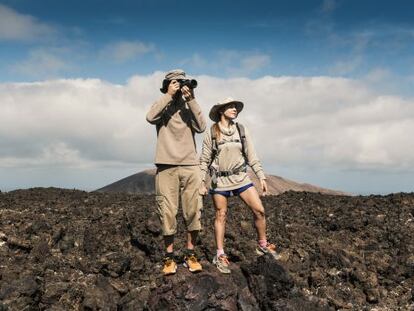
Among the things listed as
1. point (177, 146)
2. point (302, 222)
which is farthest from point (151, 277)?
point (302, 222)

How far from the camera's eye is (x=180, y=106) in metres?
7.34

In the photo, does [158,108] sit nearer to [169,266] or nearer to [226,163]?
[226,163]

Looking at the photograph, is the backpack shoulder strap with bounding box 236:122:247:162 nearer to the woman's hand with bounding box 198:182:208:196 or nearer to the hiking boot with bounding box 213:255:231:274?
the woman's hand with bounding box 198:182:208:196

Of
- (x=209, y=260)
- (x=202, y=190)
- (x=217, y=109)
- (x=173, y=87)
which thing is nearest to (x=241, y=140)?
(x=217, y=109)

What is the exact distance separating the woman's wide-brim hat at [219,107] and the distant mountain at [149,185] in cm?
4208

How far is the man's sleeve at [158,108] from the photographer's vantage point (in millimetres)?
6973

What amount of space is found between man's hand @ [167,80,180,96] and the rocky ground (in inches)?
119

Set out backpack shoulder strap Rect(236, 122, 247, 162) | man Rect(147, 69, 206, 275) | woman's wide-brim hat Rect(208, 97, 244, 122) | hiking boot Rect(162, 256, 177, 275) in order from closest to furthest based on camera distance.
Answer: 1. man Rect(147, 69, 206, 275)
2. hiking boot Rect(162, 256, 177, 275)
3. woman's wide-brim hat Rect(208, 97, 244, 122)
4. backpack shoulder strap Rect(236, 122, 247, 162)

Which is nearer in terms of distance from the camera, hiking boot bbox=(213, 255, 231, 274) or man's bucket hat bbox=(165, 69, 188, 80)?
man's bucket hat bbox=(165, 69, 188, 80)

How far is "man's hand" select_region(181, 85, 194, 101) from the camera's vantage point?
7039 mm

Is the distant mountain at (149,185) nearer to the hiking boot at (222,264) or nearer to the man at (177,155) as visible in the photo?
the hiking boot at (222,264)

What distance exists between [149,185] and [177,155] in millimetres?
45344

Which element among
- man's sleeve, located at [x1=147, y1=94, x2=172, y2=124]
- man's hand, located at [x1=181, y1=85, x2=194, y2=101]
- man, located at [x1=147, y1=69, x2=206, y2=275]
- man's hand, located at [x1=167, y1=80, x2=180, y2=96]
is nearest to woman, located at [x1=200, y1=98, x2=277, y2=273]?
man, located at [x1=147, y1=69, x2=206, y2=275]

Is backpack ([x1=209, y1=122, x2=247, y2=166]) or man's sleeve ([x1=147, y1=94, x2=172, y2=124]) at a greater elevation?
man's sleeve ([x1=147, y1=94, x2=172, y2=124])
